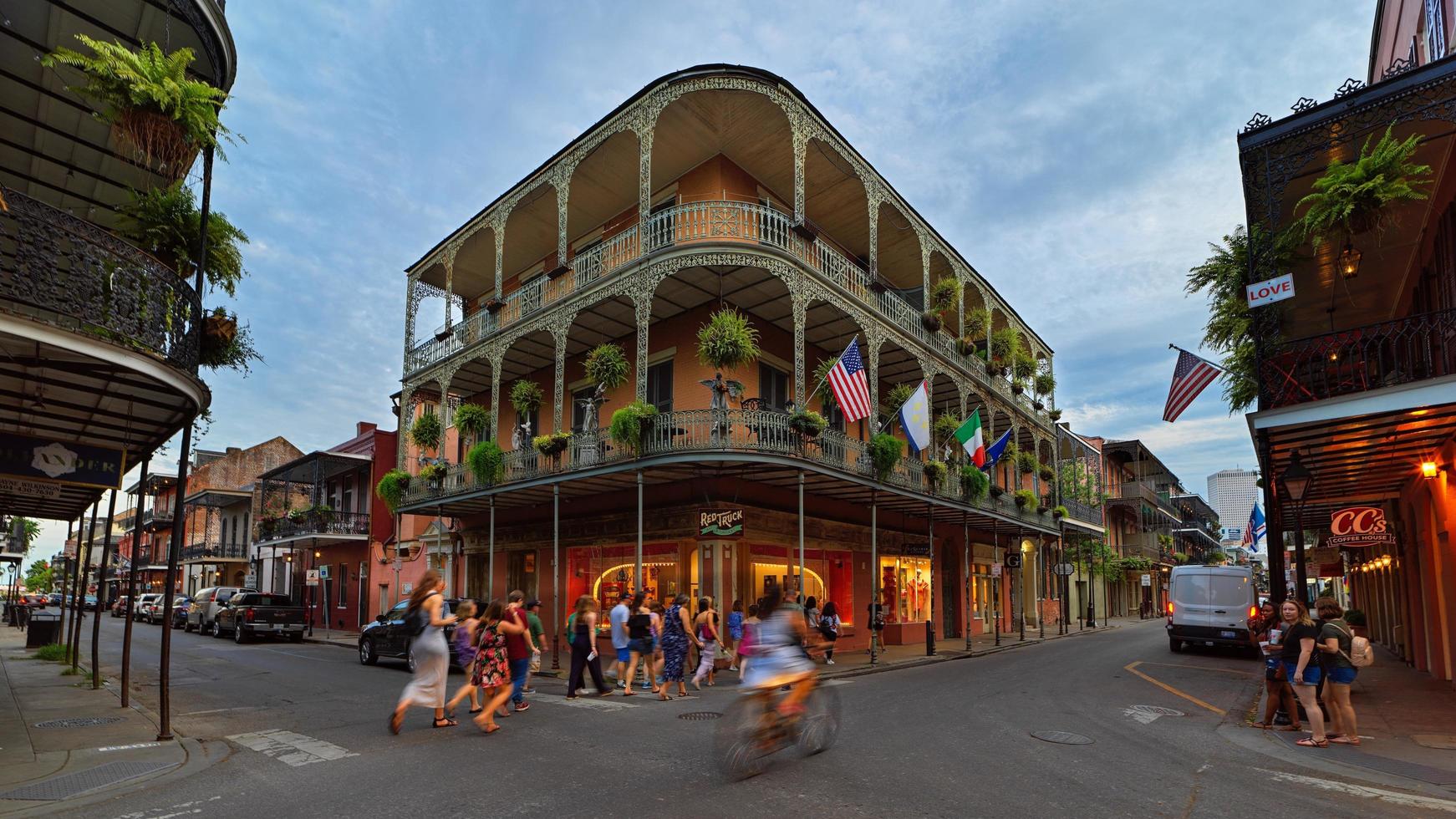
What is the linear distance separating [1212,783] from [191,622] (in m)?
38.6

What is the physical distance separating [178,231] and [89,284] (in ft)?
7.37

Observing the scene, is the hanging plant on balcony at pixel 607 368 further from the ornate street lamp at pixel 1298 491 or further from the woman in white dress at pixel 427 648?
the ornate street lamp at pixel 1298 491

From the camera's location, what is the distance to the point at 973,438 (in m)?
21.2

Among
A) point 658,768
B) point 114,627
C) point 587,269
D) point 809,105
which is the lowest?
point 114,627

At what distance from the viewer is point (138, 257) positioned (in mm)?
8039

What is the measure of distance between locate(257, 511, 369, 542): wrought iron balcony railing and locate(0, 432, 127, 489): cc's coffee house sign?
866 inches

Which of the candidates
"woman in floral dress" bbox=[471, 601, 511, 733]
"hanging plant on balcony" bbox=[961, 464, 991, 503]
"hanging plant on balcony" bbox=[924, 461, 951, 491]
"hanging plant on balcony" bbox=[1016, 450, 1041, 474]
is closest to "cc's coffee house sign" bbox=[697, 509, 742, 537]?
"hanging plant on balcony" bbox=[924, 461, 951, 491]

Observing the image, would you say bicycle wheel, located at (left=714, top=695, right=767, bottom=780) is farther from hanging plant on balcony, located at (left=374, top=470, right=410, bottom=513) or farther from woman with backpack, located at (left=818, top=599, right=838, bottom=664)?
hanging plant on balcony, located at (left=374, top=470, right=410, bottom=513)

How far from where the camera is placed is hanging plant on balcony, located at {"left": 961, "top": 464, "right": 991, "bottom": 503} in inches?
916

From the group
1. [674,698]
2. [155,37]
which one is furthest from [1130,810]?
[155,37]

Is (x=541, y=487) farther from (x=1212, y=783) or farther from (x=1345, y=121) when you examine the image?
(x=1345, y=121)

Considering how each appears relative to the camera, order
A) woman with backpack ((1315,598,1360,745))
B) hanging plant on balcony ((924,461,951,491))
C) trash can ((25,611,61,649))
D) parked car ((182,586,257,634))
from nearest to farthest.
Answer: woman with backpack ((1315,598,1360,745))
hanging plant on balcony ((924,461,951,491))
trash can ((25,611,61,649))
parked car ((182,586,257,634))

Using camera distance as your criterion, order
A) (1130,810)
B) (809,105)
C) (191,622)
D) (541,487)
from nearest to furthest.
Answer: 1. (1130,810)
2. (809,105)
3. (541,487)
4. (191,622)

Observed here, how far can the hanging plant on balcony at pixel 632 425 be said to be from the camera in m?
16.5
